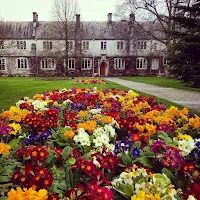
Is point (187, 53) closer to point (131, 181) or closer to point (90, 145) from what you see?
point (90, 145)

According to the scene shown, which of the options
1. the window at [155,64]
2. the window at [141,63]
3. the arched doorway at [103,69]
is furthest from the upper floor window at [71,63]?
the window at [155,64]

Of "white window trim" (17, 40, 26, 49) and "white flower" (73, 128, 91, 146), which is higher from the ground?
"white window trim" (17, 40, 26, 49)

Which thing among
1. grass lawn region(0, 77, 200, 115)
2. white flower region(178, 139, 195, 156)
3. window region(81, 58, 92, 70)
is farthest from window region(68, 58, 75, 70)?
white flower region(178, 139, 195, 156)

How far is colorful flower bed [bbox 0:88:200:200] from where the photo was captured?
1.93 m

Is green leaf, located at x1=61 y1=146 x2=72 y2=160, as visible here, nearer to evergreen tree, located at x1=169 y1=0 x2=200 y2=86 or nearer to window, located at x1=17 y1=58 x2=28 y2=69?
evergreen tree, located at x1=169 y1=0 x2=200 y2=86

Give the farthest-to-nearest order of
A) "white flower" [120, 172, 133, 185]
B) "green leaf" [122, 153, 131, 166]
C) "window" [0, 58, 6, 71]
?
"window" [0, 58, 6, 71], "green leaf" [122, 153, 131, 166], "white flower" [120, 172, 133, 185]

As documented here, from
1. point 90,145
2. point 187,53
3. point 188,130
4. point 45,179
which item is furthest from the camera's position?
point 187,53

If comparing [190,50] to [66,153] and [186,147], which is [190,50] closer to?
[186,147]

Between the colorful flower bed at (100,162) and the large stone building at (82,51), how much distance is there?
3642 centimetres

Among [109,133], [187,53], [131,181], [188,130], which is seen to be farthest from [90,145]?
[187,53]

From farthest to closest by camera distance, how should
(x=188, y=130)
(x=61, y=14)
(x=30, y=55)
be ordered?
1. (x=30, y=55)
2. (x=61, y=14)
3. (x=188, y=130)

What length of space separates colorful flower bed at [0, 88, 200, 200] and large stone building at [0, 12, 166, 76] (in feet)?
119

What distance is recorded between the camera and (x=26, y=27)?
4094 centimetres

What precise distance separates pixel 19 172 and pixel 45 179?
26 cm
